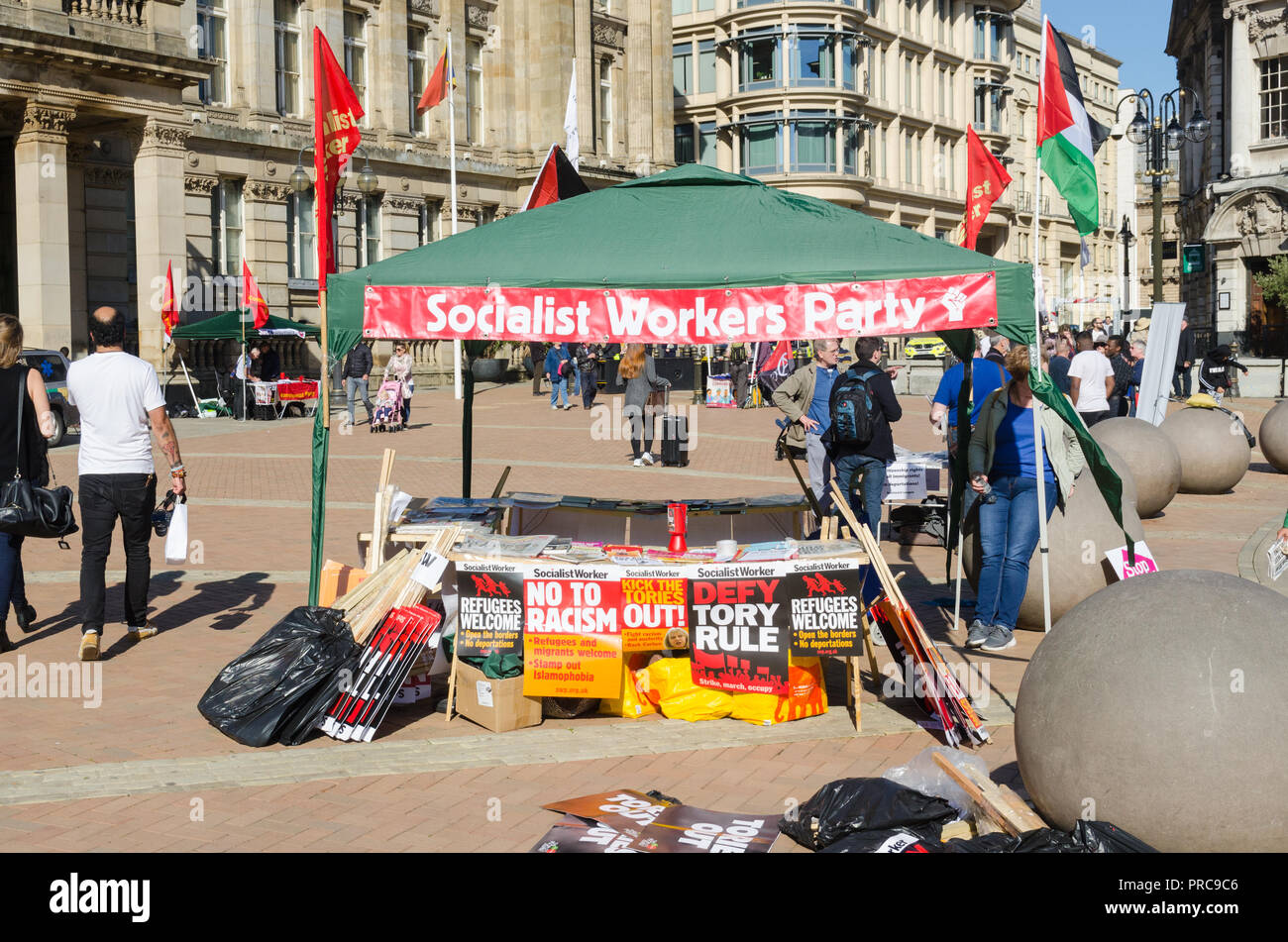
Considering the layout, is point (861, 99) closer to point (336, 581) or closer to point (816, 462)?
point (816, 462)

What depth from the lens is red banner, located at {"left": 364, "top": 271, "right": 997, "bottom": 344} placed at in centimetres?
736

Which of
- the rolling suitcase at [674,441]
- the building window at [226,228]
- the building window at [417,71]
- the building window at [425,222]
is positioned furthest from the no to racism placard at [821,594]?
the building window at [417,71]

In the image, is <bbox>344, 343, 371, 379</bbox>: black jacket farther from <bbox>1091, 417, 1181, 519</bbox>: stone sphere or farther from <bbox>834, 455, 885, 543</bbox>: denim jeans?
<bbox>834, 455, 885, 543</bbox>: denim jeans

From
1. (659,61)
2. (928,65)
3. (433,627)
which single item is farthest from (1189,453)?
(928,65)

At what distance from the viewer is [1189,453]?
17.3 m

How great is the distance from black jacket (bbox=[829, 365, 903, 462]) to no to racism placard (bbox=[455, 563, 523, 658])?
3765mm

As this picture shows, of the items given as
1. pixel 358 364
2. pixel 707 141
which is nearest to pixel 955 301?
pixel 358 364

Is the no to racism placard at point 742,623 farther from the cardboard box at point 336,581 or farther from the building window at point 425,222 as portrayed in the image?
the building window at point 425,222

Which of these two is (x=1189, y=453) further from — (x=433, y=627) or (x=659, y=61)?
(x=659, y=61)

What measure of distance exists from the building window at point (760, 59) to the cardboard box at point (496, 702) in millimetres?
64271

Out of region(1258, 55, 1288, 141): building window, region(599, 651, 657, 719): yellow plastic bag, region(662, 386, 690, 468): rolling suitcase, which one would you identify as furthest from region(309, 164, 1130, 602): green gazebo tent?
region(1258, 55, 1288, 141): building window

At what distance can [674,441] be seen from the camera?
66.0 ft

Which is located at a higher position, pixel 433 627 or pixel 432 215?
pixel 432 215

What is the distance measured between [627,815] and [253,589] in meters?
6.09
